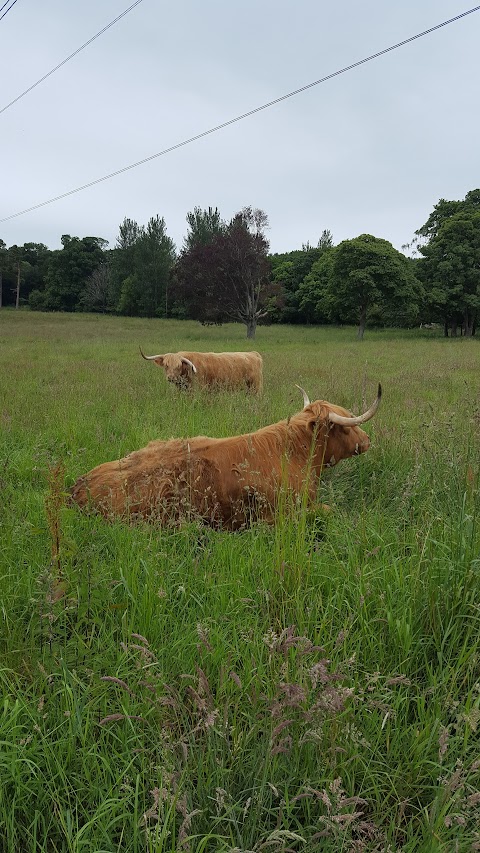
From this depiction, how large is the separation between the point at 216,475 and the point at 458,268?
38.6 meters

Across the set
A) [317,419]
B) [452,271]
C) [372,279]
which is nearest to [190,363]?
[317,419]

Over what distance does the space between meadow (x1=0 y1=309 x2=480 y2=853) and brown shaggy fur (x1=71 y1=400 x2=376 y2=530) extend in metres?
0.26

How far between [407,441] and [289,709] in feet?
13.3

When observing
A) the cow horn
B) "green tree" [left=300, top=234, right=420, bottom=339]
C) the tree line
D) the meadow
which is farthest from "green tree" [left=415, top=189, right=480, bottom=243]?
the meadow

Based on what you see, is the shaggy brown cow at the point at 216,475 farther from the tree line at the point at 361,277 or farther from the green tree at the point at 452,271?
the green tree at the point at 452,271

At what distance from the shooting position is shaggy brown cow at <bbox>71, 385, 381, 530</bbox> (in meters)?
3.43

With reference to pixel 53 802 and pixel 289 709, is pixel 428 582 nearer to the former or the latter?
pixel 289 709

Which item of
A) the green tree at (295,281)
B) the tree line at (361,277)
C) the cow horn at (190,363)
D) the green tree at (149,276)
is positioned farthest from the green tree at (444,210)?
the cow horn at (190,363)

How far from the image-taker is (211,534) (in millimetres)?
3221

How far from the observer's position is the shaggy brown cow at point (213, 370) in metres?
10.3

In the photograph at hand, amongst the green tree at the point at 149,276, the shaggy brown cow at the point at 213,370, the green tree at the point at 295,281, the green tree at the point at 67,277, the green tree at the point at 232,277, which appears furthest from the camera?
the green tree at the point at 67,277

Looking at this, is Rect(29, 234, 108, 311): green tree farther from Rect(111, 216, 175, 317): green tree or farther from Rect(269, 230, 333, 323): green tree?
Rect(269, 230, 333, 323): green tree

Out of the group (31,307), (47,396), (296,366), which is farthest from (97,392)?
(31,307)

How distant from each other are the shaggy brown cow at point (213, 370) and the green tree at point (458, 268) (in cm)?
2993
